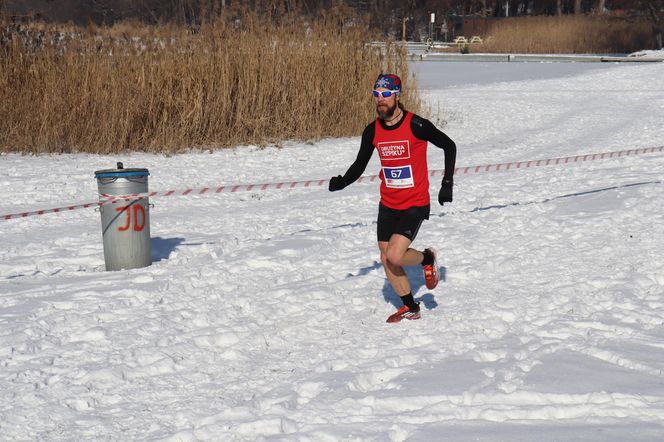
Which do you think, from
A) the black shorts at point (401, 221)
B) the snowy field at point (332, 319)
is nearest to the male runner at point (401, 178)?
the black shorts at point (401, 221)

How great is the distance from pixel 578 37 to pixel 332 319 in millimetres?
45969

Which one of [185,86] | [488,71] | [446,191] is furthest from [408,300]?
[488,71]

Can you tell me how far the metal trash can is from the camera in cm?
729

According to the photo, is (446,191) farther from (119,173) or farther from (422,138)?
(119,173)

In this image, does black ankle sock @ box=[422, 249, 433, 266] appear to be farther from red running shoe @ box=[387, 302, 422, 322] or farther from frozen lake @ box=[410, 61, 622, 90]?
frozen lake @ box=[410, 61, 622, 90]

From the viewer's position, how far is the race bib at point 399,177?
6027 mm

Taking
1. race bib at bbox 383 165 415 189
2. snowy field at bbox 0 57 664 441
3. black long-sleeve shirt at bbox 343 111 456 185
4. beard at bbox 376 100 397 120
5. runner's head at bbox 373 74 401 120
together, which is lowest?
snowy field at bbox 0 57 664 441

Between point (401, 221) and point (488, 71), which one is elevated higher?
point (488, 71)

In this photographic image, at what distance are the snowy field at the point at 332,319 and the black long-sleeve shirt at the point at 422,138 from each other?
3.18 ft

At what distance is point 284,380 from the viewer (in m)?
5.01

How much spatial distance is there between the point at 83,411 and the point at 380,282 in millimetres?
3071

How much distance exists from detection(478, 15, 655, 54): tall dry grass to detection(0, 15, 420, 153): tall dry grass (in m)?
34.6

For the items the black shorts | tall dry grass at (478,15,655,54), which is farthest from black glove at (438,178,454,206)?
tall dry grass at (478,15,655,54)

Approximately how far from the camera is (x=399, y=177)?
6.06 m
